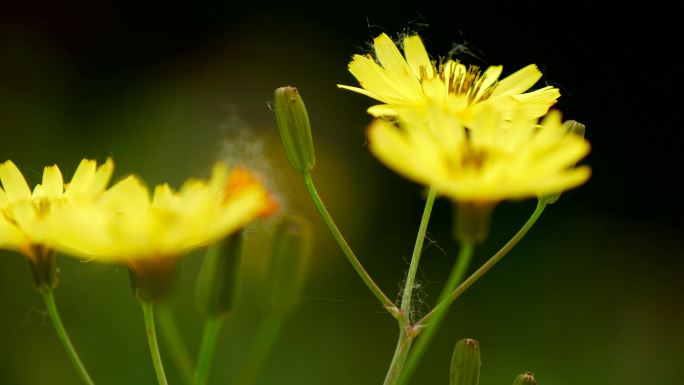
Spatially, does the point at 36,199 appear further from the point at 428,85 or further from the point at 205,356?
the point at 428,85

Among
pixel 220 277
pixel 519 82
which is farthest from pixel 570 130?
pixel 220 277

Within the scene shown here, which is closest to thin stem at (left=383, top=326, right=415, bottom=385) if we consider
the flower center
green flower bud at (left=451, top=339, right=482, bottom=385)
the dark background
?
green flower bud at (left=451, top=339, right=482, bottom=385)

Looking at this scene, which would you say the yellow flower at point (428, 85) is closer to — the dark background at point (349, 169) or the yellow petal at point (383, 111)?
the yellow petal at point (383, 111)

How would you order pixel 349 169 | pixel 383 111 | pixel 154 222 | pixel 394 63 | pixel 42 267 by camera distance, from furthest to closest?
pixel 349 169 → pixel 394 63 → pixel 383 111 → pixel 42 267 → pixel 154 222

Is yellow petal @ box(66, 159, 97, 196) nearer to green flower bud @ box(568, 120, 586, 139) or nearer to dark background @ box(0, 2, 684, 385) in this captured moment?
green flower bud @ box(568, 120, 586, 139)

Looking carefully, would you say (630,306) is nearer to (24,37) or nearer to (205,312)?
(24,37)

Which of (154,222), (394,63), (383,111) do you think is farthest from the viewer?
(394,63)
